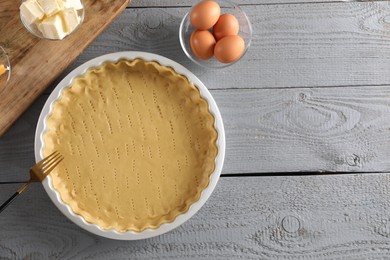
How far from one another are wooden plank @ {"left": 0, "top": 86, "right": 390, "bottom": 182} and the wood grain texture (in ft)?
0.11

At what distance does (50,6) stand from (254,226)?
77 centimetres

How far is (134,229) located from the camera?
1319mm

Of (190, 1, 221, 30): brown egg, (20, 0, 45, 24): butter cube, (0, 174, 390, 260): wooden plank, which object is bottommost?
(0, 174, 390, 260): wooden plank

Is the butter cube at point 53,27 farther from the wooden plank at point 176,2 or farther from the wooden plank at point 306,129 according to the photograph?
the wooden plank at point 306,129

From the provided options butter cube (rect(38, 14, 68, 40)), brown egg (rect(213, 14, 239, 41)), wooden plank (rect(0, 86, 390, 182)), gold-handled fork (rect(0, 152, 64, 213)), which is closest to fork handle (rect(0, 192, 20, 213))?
gold-handled fork (rect(0, 152, 64, 213))

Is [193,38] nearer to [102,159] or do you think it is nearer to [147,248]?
[102,159]

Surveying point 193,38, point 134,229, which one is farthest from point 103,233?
point 193,38

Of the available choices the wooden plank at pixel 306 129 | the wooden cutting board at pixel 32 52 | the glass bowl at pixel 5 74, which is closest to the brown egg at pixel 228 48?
the wooden plank at pixel 306 129

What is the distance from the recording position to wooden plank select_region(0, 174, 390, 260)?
4.59ft

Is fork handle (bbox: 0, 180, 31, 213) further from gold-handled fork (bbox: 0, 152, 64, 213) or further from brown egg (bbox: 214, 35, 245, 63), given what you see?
brown egg (bbox: 214, 35, 245, 63)

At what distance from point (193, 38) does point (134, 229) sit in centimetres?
51

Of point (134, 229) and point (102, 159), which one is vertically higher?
point (102, 159)

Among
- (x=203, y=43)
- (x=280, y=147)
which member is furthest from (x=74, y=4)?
(x=280, y=147)

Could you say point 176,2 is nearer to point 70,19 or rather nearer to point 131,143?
point 70,19
